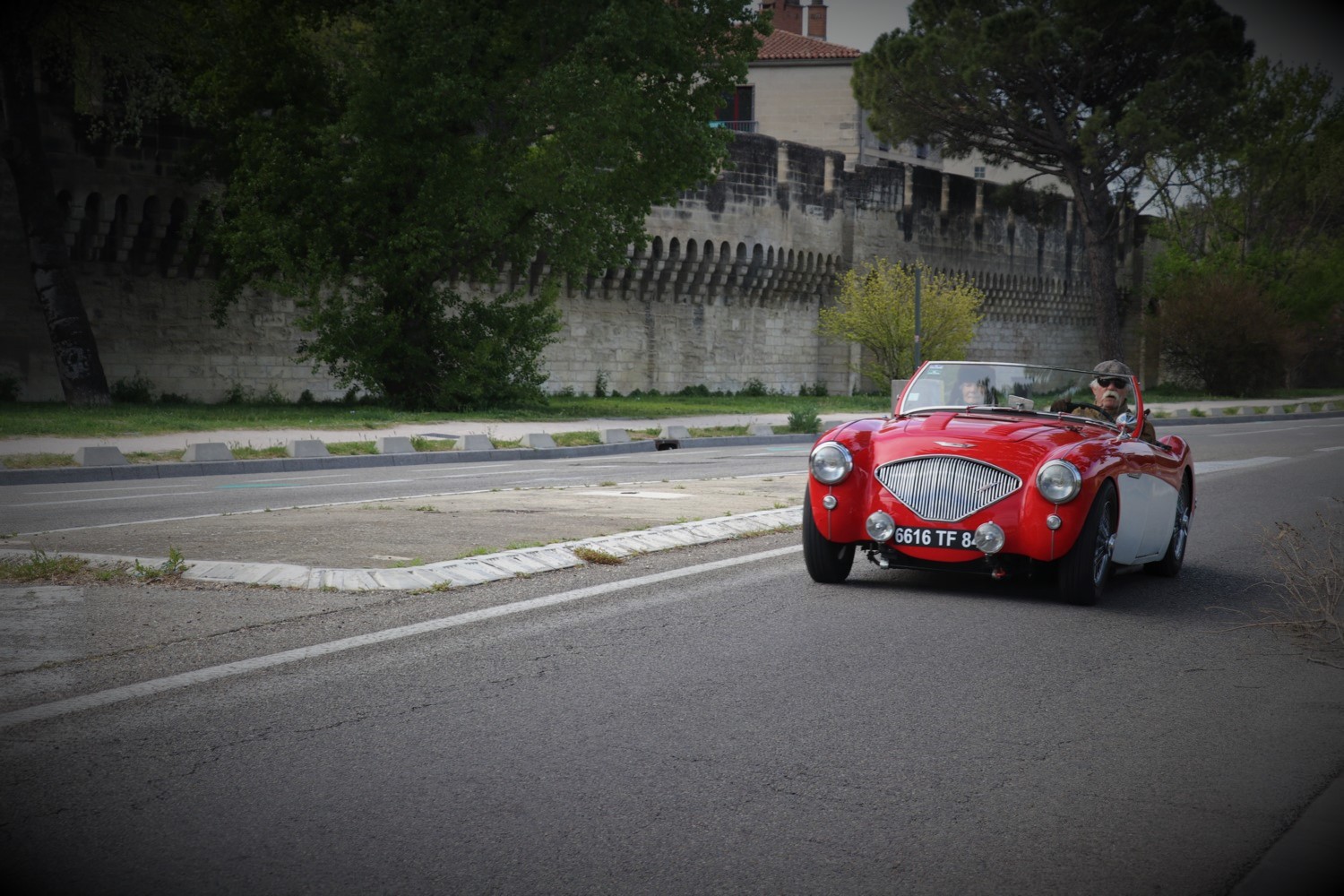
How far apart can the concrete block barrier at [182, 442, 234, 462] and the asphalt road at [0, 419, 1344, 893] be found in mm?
12820

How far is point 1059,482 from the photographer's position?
7.55 meters

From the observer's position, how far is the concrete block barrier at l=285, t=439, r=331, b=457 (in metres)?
20.1

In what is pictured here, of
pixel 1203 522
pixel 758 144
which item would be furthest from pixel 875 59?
pixel 1203 522

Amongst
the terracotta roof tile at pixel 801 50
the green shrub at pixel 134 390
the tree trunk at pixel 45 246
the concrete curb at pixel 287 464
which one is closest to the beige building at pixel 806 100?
the terracotta roof tile at pixel 801 50

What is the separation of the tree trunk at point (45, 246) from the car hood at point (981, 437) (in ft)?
75.7

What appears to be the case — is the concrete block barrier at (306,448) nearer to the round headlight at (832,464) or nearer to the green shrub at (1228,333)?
the round headlight at (832,464)

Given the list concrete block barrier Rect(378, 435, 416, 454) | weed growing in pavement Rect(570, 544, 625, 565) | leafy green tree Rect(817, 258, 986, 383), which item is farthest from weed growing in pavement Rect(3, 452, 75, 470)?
leafy green tree Rect(817, 258, 986, 383)

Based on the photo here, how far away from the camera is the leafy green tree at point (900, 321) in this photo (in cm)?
4569

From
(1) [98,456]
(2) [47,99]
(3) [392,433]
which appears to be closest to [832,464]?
(1) [98,456]

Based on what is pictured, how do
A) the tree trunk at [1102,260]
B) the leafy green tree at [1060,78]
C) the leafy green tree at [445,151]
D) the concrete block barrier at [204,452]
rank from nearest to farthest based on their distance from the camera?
the concrete block barrier at [204,452]
the leafy green tree at [445,151]
the leafy green tree at [1060,78]
the tree trunk at [1102,260]

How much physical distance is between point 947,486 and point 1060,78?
47.3m

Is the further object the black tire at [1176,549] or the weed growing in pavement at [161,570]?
the black tire at [1176,549]

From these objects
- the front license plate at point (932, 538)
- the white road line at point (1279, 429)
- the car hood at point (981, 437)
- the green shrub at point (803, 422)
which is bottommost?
the white road line at point (1279, 429)

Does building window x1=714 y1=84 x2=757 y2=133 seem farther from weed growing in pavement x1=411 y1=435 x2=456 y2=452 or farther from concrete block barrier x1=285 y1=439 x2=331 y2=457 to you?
concrete block barrier x1=285 y1=439 x2=331 y2=457
